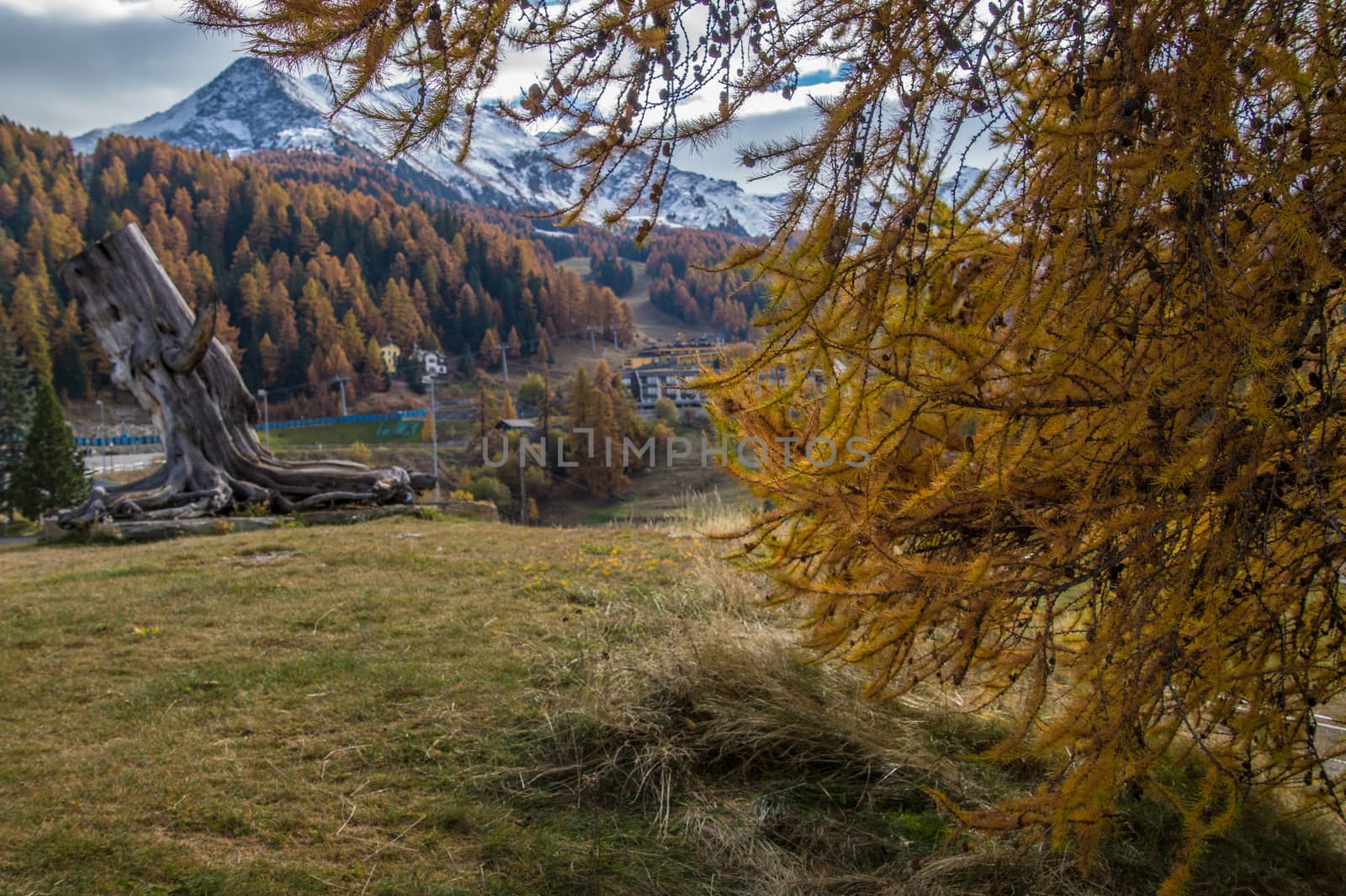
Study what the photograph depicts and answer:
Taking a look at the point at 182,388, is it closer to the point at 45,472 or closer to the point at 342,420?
the point at 45,472

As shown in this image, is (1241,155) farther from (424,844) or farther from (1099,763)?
(424,844)

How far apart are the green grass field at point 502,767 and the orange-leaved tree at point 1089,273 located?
72 centimetres

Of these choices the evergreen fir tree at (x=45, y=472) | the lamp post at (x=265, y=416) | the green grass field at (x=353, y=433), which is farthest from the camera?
the green grass field at (x=353, y=433)

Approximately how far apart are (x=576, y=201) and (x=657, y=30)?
47 cm

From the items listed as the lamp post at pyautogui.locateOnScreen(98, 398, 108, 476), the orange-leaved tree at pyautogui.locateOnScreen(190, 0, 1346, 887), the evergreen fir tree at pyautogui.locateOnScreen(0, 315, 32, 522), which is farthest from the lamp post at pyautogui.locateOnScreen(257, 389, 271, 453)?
the orange-leaved tree at pyautogui.locateOnScreen(190, 0, 1346, 887)

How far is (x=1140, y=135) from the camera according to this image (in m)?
1.90

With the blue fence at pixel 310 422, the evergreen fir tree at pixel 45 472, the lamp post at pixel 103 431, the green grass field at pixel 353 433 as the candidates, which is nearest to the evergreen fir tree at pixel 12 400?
the evergreen fir tree at pixel 45 472

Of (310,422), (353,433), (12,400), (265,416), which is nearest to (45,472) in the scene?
(12,400)

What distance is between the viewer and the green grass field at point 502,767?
250 cm

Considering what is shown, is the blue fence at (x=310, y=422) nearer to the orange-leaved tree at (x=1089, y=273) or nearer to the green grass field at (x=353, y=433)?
the green grass field at (x=353, y=433)

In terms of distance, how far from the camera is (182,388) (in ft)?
36.2

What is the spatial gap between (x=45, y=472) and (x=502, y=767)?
103 ft

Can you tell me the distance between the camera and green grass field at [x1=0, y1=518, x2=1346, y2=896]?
2502mm

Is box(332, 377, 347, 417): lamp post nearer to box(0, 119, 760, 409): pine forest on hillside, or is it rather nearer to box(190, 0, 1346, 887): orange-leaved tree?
box(0, 119, 760, 409): pine forest on hillside
